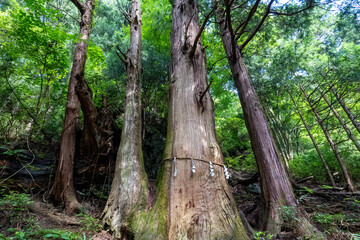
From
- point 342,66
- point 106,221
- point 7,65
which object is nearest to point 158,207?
point 106,221

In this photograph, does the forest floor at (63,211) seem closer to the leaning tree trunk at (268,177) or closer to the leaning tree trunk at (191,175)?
the leaning tree trunk at (268,177)

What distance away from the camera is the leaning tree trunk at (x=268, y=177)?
8.38 feet

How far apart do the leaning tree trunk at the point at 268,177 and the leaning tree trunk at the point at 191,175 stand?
97 centimetres

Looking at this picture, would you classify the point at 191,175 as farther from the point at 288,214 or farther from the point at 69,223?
the point at 69,223

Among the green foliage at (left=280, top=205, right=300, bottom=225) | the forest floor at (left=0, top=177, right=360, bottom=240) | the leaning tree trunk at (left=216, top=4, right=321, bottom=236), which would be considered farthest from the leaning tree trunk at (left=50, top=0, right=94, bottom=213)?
the green foliage at (left=280, top=205, right=300, bottom=225)

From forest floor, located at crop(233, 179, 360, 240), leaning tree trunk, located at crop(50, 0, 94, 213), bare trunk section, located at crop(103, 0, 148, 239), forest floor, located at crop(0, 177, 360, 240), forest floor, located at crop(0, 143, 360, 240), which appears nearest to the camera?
forest floor, located at crop(0, 177, 360, 240)

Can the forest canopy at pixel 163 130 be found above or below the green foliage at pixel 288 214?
above

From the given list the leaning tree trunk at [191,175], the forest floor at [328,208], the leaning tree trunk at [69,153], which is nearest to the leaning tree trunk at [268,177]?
the forest floor at [328,208]

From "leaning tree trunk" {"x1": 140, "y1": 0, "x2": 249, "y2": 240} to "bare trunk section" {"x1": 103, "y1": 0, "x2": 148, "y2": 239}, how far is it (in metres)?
0.32

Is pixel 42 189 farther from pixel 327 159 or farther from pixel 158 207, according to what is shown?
pixel 327 159

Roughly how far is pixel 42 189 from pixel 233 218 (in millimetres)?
3624

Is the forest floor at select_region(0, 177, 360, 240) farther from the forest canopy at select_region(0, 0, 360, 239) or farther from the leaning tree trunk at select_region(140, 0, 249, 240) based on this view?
the leaning tree trunk at select_region(140, 0, 249, 240)

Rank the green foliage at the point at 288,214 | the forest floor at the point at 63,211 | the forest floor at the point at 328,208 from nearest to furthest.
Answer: the forest floor at the point at 63,211 < the forest floor at the point at 328,208 < the green foliage at the point at 288,214

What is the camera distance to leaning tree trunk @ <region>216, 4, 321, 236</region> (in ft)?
8.38
